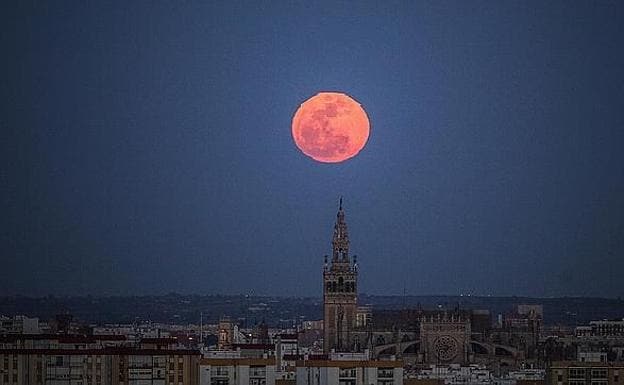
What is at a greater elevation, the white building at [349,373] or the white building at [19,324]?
the white building at [19,324]

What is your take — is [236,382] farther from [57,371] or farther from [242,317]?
[242,317]

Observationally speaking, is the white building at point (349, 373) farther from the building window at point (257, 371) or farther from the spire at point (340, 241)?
the spire at point (340, 241)

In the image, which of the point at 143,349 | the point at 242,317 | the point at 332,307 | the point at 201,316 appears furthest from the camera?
the point at 242,317

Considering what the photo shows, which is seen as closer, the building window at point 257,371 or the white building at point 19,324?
the building window at point 257,371

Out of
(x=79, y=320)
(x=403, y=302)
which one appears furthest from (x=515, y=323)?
(x=79, y=320)

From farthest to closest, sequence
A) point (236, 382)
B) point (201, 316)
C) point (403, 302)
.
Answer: point (201, 316)
point (403, 302)
point (236, 382)

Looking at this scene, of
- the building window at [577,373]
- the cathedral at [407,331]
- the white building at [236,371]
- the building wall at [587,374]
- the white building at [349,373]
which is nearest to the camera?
the white building at [349,373]

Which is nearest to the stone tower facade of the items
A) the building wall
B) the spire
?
the spire

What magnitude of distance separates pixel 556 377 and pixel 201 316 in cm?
3471

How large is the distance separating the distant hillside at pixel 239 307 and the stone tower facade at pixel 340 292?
14.8 feet

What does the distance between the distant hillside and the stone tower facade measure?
450cm

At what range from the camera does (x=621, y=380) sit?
2755 centimetres

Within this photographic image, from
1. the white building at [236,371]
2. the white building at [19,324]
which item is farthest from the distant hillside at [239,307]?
the white building at [236,371]

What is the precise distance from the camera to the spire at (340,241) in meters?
46.7
